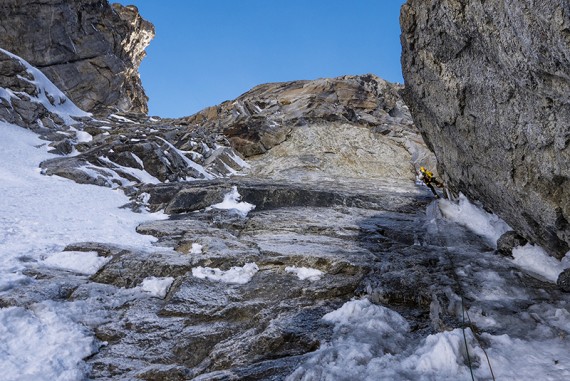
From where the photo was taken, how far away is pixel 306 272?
10.2m

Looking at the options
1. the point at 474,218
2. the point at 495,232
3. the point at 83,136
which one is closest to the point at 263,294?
the point at 495,232

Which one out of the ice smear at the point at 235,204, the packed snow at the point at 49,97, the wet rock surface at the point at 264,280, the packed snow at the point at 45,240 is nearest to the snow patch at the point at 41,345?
the packed snow at the point at 45,240

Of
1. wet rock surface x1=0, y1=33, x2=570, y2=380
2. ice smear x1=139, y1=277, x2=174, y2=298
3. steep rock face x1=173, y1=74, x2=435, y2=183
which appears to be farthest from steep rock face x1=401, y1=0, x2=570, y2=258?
steep rock face x1=173, y1=74, x2=435, y2=183

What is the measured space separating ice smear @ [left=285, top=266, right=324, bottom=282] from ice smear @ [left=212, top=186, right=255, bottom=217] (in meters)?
7.05

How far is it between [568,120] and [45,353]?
1012 cm

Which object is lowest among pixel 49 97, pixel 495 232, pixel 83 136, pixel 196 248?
pixel 196 248

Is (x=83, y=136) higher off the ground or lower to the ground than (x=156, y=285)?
higher

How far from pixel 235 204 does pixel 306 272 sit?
28.4ft

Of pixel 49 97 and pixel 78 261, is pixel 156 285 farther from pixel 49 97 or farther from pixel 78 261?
pixel 49 97

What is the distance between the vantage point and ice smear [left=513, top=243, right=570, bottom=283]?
973cm

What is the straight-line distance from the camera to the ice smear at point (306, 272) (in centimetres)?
991

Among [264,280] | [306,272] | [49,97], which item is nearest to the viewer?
[264,280]

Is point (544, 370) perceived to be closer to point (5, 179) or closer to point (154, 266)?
point (154, 266)

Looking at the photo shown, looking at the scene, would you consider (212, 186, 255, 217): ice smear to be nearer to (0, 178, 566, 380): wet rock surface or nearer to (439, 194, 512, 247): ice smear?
(0, 178, 566, 380): wet rock surface
